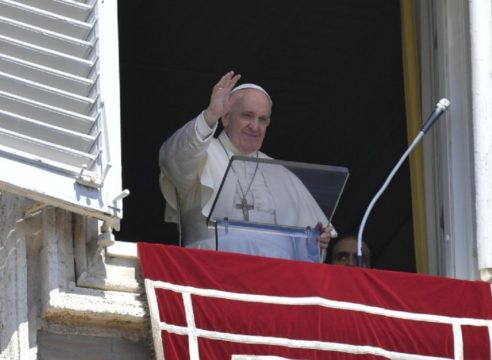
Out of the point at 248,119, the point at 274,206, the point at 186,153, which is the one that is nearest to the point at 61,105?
the point at 186,153

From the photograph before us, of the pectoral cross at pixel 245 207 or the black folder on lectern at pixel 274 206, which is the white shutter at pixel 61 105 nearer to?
the black folder on lectern at pixel 274 206

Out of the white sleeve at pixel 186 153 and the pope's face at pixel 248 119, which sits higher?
the pope's face at pixel 248 119

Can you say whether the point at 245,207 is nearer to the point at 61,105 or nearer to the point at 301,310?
the point at 301,310

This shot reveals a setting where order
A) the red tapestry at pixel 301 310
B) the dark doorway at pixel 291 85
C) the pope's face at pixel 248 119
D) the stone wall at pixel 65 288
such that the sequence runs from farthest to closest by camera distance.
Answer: the dark doorway at pixel 291 85 → the pope's face at pixel 248 119 → the red tapestry at pixel 301 310 → the stone wall at pixel 65 288

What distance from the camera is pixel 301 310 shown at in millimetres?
8273

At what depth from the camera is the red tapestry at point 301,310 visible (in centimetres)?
811

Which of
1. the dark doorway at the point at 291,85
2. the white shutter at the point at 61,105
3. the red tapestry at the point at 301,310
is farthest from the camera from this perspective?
the dark doorway at the point at 291,85

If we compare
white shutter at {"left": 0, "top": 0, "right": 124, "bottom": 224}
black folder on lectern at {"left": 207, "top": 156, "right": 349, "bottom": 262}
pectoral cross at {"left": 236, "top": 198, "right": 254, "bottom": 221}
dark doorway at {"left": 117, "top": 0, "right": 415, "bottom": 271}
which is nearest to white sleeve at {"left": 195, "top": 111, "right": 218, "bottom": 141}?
black folder on lectern at {"left": 207, "top": 156, "right": 349, "bottom": 262}

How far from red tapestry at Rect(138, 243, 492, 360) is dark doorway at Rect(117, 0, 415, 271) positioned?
3.17m

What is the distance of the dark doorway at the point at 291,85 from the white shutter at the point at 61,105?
10.9 ft

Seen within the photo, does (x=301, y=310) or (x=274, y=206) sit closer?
(x=301, y=310)

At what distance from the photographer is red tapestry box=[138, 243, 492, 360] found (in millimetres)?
8109

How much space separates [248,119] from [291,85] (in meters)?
2.44

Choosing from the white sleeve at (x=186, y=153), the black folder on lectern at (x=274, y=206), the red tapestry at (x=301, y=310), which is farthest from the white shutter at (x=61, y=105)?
the white sleeve at (x=186, y=153)
